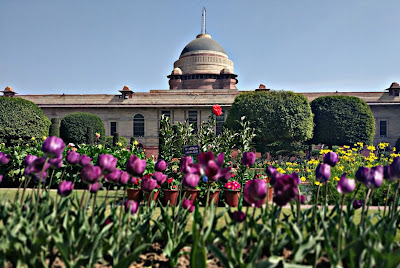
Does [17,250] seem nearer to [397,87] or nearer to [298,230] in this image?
[298,230]

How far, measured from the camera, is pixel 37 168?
2340mm

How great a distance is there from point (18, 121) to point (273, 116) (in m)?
16.4

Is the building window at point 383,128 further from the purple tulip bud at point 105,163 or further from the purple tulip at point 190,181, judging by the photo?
the purple tulip bud at point 105,163

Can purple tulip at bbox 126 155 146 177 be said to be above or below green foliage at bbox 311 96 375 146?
below

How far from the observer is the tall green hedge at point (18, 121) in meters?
19.4

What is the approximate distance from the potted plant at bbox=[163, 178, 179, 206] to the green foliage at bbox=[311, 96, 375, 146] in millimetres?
19456

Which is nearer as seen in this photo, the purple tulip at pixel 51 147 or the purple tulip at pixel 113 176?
the purple tulip at pixel 51 147

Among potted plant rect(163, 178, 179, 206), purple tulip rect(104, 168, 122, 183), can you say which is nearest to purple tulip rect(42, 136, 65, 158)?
purple tulip rect(104, 168, 122, 183)

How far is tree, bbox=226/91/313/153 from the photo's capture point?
63.9 feet

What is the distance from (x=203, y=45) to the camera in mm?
41500

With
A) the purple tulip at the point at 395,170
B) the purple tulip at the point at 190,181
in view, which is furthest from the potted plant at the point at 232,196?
the purple tulip at the point at 190,181

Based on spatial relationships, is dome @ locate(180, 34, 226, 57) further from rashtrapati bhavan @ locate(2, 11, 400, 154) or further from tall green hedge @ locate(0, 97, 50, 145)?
tall green hedge @ locate(0, 97, 50, 145)

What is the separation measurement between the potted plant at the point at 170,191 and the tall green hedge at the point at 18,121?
1778 centimetres

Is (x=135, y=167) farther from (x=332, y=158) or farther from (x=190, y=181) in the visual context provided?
(x=332, y=158)
